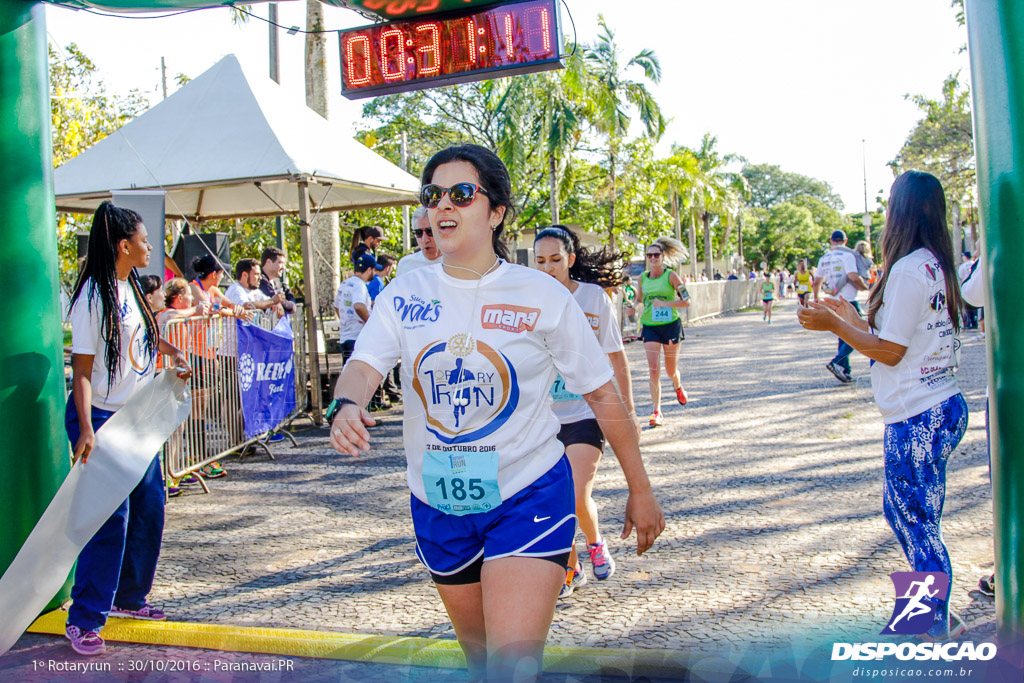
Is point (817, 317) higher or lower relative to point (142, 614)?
higher

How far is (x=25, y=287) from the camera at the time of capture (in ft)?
13.2

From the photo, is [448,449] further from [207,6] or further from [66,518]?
[207,6]

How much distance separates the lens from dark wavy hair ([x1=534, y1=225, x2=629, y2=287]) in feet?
14.1

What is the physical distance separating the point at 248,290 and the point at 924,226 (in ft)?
24.7

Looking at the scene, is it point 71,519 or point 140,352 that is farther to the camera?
point 140,352

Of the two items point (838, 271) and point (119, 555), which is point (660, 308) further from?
point (119, 555)

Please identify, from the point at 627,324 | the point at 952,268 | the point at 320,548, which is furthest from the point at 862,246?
the point at 627,324

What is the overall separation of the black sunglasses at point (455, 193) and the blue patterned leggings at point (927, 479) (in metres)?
Answer: 1.99

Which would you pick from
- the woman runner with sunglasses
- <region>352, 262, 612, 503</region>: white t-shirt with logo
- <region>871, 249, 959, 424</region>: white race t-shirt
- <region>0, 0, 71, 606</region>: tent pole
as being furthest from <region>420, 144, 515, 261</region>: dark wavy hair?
<region>0, 0, 71, 606</region>: tent pole

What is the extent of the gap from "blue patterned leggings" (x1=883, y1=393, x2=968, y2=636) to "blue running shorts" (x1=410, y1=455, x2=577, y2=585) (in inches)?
61.9

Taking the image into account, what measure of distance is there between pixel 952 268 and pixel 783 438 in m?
4.94

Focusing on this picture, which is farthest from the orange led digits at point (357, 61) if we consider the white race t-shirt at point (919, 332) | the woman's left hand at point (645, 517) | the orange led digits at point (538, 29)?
the woman's left hand at point (645, 517)

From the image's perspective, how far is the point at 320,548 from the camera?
5.08 m

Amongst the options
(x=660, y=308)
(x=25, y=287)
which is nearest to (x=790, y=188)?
(x=660, y=308)
